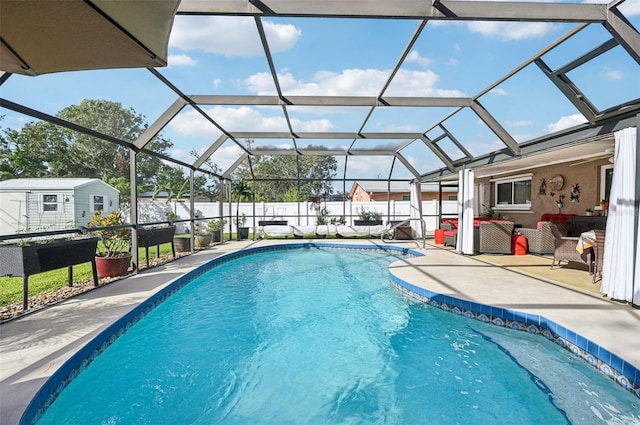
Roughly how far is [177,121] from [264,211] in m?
7.79

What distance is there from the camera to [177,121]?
26.3ft

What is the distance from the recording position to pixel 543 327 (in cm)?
362

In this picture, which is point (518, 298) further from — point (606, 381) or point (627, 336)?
point (606, 381)

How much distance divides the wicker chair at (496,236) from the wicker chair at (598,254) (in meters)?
2.85

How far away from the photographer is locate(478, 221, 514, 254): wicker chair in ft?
27.0

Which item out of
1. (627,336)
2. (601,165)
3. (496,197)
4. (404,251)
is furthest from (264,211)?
(627,336)

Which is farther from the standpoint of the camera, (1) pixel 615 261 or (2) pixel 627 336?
(1) pixel 615 261

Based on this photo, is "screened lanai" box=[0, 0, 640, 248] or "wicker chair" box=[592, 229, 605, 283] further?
"wicker chair" box=[592, 229, 605, 283]

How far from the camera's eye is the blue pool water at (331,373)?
99.0 inches

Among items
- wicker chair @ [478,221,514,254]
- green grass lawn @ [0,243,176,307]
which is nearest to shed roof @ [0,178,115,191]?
green grass lawn @ [0,243,176,307]

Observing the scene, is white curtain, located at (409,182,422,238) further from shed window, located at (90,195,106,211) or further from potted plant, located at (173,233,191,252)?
shed window, located at (90,195,106,211)

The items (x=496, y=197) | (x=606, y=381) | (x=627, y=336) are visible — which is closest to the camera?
(x=606, y=381)

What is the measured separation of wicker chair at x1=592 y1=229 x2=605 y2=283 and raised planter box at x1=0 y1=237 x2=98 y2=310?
24.2 feet

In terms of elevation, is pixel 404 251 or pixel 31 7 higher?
pixel 31 7
